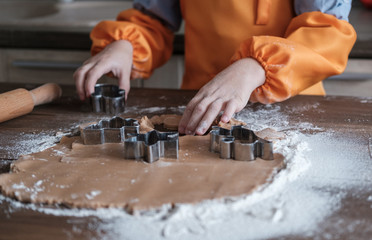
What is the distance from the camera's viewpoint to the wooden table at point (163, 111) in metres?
0.52

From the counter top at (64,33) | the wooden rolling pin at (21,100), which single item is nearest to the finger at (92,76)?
the wooden rolling pin at (21,100)

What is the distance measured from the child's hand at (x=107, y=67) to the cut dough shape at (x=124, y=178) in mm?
278

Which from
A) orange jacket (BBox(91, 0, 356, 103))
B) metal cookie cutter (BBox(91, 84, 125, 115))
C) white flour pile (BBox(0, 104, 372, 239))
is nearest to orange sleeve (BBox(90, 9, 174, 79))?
orange jacket (BBox(91, 0, 356, 103))

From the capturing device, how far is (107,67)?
1034 millimetres

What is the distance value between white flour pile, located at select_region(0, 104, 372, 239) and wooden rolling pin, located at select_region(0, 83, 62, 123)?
0.36 metres

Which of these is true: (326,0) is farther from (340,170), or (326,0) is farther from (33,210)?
(33,210)

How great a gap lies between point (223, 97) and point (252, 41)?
15 centimetres

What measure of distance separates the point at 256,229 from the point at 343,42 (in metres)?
0.59

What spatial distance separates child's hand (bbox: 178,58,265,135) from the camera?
808mm

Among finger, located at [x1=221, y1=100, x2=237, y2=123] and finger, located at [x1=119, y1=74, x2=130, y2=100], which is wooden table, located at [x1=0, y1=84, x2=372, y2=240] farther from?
finger, located at [x1=221, y1=100, x2=237, y2=123]

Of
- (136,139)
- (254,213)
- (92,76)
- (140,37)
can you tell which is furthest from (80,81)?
(254,213)

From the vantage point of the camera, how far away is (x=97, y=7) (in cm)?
209

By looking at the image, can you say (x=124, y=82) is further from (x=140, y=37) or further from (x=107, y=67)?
(x=140, y=37)

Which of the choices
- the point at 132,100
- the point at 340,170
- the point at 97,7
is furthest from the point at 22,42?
the point at 340,170
